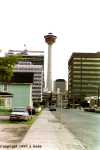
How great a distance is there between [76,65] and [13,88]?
65236 millimetres

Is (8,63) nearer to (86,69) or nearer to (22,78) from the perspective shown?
(22,78)

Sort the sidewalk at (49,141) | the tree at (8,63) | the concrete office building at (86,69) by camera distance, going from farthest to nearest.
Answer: the concrete office building at (86,69) → the sidewalk at (49,141) → the tree at (8,63)

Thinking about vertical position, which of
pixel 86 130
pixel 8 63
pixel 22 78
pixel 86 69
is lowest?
pixel 86 130

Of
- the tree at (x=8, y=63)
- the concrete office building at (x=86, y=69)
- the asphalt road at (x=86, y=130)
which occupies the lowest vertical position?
the asphalt road at (x=86, y=130)

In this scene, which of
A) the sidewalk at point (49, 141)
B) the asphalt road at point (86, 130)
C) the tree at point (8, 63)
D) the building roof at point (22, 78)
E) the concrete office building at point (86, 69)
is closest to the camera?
the tree at point (8, 63)

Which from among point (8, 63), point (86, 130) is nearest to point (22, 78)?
point (86, 130)

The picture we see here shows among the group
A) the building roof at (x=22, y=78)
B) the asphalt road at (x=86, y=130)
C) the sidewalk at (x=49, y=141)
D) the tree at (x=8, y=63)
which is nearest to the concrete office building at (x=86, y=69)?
the building roof at (x=22, y=78)

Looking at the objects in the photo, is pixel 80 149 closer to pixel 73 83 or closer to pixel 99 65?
pixel 99 65

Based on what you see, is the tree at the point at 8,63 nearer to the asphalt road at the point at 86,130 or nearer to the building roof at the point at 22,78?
the asphalt road at the point at 86,130

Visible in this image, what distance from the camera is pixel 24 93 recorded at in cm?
10481

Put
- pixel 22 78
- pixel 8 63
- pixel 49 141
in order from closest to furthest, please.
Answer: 1. pixel 8 63
2. pixel 49 141
3. pixel 22 78

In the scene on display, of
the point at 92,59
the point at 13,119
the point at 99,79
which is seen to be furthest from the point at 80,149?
the point at 99,79

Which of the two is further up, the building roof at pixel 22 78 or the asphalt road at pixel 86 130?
the building roof at pixel 22 78

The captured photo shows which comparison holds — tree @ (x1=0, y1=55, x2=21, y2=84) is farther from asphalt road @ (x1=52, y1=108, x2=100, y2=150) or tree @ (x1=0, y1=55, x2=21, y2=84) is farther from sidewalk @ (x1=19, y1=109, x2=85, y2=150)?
asphalt road @ (x1=52, y1=108, x2=100, y2=150)
